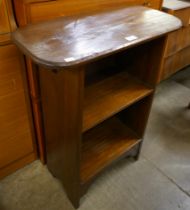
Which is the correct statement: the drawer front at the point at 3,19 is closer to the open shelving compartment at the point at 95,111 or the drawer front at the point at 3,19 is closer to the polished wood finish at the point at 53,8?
the polished wood finish at the point at 53,8

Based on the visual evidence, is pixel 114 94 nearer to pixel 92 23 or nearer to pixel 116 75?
pixel 116 75

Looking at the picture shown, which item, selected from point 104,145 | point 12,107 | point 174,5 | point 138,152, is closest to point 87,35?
point 12,107

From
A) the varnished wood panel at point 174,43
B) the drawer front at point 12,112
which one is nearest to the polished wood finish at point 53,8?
the drawer front at point 12,112

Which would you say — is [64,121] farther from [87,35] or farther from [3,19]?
[3,19]

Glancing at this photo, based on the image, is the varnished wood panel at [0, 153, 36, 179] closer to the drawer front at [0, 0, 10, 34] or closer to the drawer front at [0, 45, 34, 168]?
the drawer front at [0, 45, 34, 168]

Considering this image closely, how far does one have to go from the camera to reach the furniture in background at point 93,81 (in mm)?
822

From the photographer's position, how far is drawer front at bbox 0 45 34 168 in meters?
1.06

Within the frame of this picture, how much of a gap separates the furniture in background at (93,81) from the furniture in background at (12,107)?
10 centimetres

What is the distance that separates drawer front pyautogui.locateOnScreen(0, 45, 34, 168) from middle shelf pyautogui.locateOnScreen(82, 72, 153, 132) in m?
0.37

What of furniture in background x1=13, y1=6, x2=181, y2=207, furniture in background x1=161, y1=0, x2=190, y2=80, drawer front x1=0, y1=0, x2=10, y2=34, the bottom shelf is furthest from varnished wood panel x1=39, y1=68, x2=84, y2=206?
furniture in background x1=161, y1=0, x2=190, y2=80

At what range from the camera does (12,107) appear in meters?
1.20

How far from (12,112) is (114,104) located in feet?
1.82

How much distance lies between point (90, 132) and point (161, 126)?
0.72m

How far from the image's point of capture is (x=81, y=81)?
2.72ft
